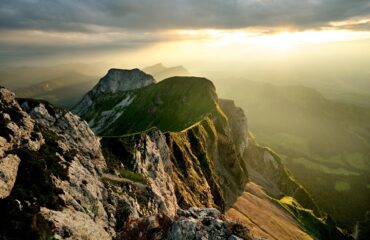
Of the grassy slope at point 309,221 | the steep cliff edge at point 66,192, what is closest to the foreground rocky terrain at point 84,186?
the steep cliff edge at point 66,192

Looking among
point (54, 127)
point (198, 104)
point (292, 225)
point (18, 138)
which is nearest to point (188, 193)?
point (54, 127)

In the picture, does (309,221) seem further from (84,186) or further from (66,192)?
(66,192)

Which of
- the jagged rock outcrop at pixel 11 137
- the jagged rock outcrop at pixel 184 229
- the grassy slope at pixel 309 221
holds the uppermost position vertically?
the jagged rock outcrop at pixel 11 137

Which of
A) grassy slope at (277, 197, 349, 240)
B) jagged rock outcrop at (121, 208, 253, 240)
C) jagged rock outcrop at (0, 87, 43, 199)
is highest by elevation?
→ jagged rock outcrop at (0, 87, 43, 199)

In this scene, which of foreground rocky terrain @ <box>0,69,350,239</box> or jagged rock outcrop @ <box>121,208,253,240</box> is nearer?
foreground rocky terrain @ <box>0,69,350,239</box>

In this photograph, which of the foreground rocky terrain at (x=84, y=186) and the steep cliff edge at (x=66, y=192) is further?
the foreground rocky terrain at (x=84, y=186)

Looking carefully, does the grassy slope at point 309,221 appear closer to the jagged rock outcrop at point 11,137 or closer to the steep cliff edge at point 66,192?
the steep cliff edge at point 66,192

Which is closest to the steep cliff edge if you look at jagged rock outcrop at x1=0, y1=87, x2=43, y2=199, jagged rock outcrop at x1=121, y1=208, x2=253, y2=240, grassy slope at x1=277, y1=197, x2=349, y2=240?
jagged rock outcrop at x1=0, y1=87, x2=43, y2=199

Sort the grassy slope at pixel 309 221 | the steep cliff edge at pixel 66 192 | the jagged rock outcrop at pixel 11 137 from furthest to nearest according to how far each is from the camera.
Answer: the grassy slope at pixel 309 221, the jagged rock outcrop at pixel 11 137, the steep cliff edge at pixel 66 192

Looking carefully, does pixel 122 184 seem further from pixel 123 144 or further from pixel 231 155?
pixel 231 155

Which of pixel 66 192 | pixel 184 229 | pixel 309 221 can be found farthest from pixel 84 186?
pixel 309 221

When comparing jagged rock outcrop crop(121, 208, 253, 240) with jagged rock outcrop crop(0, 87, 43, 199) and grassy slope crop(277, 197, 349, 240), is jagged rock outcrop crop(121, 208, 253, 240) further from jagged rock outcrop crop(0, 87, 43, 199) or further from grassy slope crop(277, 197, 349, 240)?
grassy slope crop(277, 197, 349, 240)

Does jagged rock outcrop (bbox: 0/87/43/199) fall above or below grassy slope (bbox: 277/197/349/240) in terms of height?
above

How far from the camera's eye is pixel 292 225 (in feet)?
547
